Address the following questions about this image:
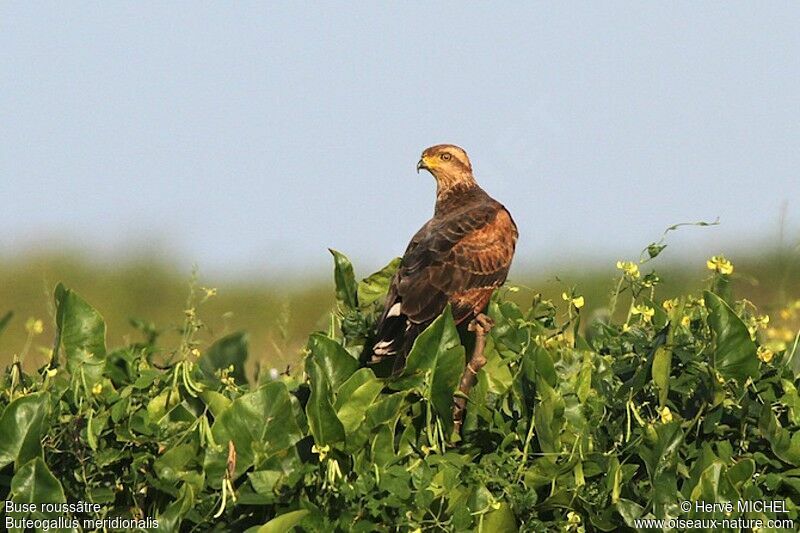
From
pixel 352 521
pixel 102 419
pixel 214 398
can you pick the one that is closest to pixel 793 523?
pixel 352 521

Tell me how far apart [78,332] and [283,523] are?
132 centimetres

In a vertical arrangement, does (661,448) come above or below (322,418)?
below

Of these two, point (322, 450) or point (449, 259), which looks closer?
point (322, 450)

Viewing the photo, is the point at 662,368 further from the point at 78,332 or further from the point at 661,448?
the point at 78,332

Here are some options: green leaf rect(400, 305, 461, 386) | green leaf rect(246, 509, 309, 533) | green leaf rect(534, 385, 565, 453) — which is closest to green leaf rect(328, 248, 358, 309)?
green leaf rect(400, 305, 461, 386)

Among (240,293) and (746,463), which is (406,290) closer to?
(746,463)

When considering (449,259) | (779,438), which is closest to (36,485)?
(779,438)

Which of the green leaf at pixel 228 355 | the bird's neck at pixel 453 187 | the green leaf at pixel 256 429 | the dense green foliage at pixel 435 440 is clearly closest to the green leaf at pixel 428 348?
the dense green foliage at pixel 435 440

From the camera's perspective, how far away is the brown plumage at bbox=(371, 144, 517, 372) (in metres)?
5.52

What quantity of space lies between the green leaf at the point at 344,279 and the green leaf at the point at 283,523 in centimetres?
136

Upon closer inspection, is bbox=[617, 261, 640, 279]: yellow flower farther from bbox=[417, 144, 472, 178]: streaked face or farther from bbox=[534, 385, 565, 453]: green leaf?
bbox=[417, 144, 472, 178]: streaked face

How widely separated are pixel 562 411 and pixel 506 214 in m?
3.29

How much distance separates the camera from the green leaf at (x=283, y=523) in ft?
13.3

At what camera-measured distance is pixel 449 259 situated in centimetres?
661
